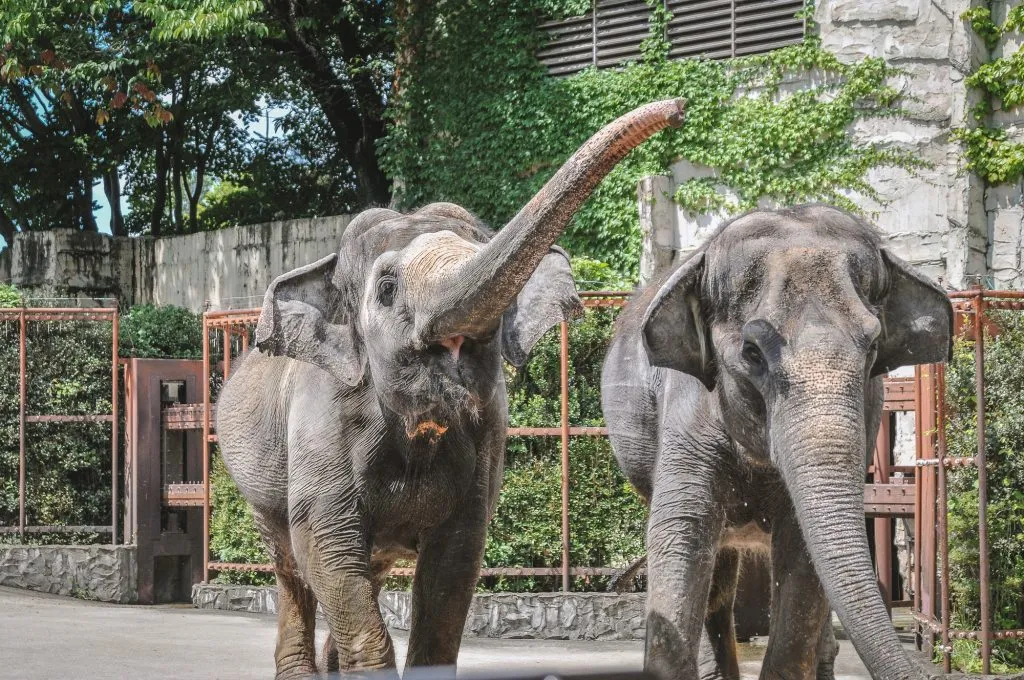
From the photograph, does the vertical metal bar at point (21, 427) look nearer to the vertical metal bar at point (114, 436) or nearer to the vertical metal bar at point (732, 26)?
the vertical metal bar at point (114, 436)

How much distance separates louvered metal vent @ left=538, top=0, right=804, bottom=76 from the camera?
17.8 m

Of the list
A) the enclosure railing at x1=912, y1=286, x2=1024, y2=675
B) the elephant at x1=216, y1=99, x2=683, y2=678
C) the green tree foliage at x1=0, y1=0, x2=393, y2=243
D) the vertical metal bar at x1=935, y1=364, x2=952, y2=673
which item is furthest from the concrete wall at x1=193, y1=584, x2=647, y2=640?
the green tree foliage at x1=0, y1=0, x2=393, y2=243

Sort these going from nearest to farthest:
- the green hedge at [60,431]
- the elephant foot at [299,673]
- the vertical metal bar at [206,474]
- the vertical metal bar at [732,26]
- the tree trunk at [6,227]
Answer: the elephant foot at [299,673] < the vertical metal bar at [206,474] < the green hedge at [60,431] < the vertical metal bar at [732,26] < the tree trunk at [6,227]

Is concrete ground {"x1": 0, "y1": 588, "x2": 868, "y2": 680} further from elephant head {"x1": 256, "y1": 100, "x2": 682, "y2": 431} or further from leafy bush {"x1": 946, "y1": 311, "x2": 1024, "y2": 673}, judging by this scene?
elephant head {"x1": 256, "y1": 100, "x2": 682, "y2": 431}

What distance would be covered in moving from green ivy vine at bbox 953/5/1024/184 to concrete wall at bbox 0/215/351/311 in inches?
346

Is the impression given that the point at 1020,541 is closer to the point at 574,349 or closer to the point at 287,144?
the point at 574,349

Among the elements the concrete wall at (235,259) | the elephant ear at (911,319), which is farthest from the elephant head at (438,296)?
the concrete wall at (235,259)

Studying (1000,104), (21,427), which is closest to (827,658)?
(21,427)

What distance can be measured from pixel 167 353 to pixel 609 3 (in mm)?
7707

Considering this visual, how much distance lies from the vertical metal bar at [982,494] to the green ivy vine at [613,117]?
8.68m

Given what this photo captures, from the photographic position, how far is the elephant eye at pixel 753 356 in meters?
4.64

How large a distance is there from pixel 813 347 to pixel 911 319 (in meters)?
0.78

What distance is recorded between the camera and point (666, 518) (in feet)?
16.5

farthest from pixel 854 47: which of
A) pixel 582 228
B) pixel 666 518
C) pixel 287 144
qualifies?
pixel 666 518
